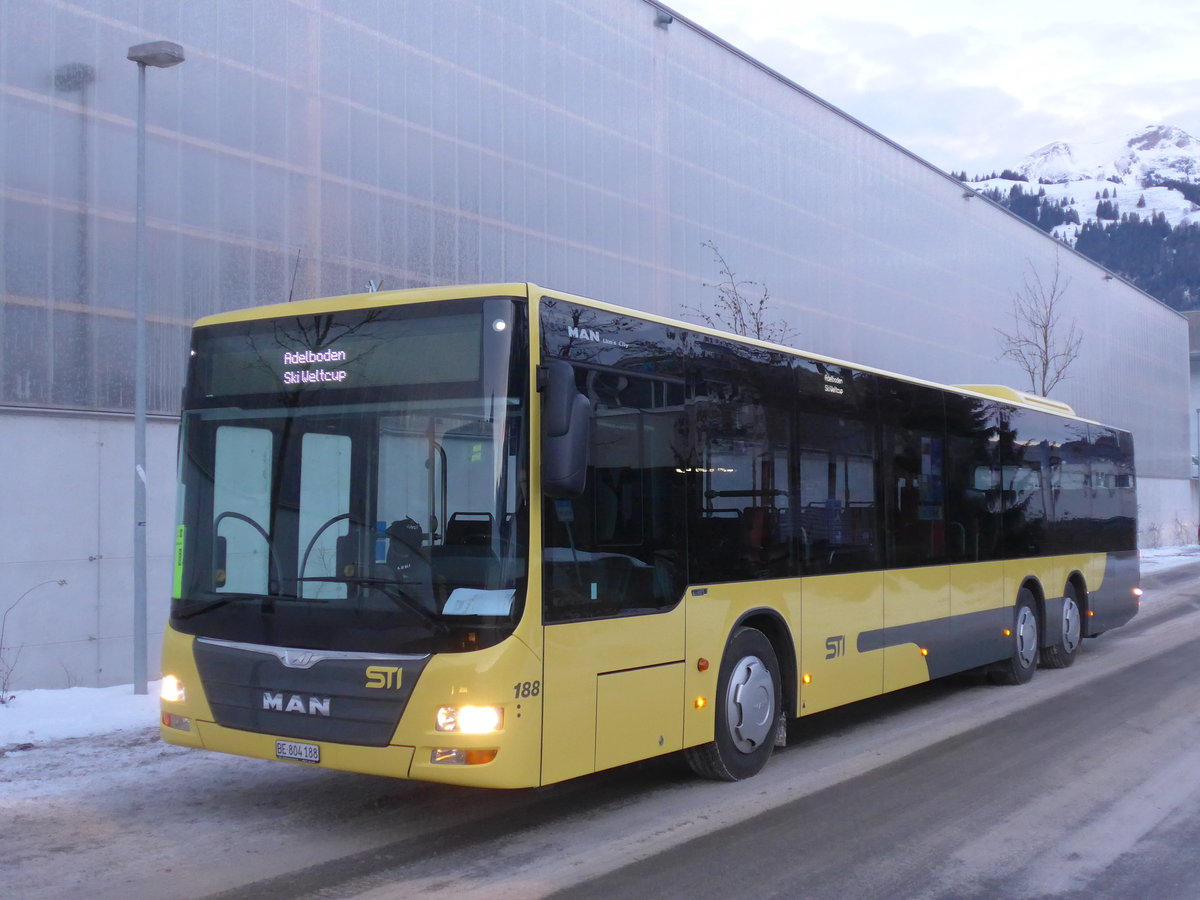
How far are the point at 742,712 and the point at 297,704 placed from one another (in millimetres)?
3052

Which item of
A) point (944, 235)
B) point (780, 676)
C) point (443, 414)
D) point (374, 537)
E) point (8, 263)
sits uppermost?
point (944, 235)

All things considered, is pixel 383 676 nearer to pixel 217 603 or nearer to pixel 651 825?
pixel 217 603

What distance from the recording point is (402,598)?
242 inches

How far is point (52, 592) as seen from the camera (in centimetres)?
1163

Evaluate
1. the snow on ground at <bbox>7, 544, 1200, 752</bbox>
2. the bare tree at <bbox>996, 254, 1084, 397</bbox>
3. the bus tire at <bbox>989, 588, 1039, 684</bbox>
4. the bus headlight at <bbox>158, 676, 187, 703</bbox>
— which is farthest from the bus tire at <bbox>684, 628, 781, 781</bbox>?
the bare tree at <bbox>996, 254, 1084, 397</bbox>

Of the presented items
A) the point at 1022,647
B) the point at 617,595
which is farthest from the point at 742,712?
the point at 1022,647

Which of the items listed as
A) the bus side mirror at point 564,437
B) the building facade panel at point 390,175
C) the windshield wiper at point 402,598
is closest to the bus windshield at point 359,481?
the windshield wiper at point 402,598

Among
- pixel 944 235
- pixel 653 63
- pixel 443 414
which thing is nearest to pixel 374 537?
pixel 443 414

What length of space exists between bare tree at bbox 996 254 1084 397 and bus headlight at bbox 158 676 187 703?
31.8m

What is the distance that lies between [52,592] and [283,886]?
710 cm

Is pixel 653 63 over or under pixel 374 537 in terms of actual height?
over

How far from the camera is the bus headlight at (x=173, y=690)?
6.83 m

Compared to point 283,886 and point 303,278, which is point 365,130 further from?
point 283,886

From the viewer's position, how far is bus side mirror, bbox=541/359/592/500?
601 centimetres
